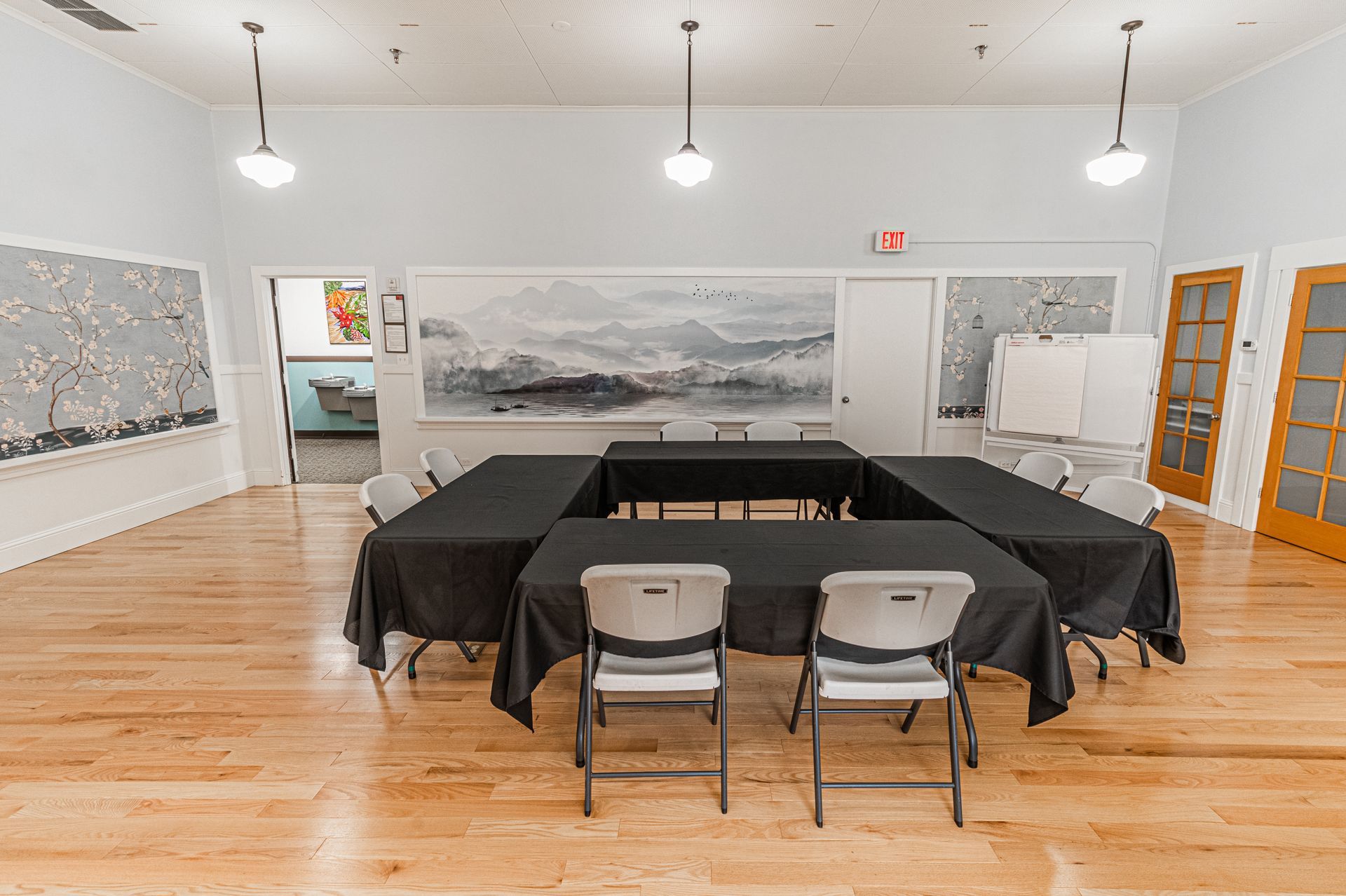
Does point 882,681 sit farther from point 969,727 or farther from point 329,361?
point 329,361

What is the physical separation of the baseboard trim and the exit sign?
21.7ft

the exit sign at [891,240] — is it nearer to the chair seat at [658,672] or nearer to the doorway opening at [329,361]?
the chair seat at [658,672]

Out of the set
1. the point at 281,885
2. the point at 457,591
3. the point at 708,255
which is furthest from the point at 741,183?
the point at 281,885

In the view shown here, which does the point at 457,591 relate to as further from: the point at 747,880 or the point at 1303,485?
the point at 1303,485

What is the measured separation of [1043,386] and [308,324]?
32.8 feet

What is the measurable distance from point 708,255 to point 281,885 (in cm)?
530

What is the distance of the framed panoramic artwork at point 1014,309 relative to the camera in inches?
227

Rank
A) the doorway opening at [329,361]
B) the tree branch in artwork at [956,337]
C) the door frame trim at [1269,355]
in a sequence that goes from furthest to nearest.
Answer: the doorway opening at [329,361] < the tree branch in artwork at [956,337] < the door frame trim at [1269,355]

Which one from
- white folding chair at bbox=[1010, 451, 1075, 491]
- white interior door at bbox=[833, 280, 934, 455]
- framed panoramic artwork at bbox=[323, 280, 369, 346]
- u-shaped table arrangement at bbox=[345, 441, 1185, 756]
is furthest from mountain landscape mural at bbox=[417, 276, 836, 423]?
framed panoramic artwork at bbox=[323, 280, 369, 346]

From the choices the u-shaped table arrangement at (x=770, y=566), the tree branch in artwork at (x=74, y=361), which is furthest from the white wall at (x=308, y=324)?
the u-shaped table arrangement at (x=770, y=566)

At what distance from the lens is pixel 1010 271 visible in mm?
5770

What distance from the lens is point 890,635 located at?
196cm

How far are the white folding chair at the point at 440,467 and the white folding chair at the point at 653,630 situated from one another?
1885 millimetres

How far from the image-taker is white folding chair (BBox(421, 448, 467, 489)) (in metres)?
3.60
